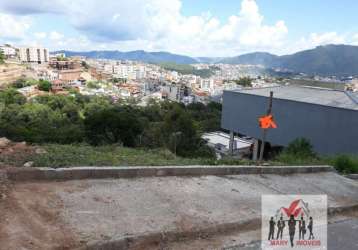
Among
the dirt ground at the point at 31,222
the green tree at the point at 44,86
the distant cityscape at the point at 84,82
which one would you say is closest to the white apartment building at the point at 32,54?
the distant cityscape at the point at 84,82

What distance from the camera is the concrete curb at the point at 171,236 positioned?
9.29 ft

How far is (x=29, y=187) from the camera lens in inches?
149

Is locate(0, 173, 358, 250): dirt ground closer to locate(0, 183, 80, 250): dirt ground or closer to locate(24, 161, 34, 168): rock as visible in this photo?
locate(0, 183, 80, 250): dirt ground

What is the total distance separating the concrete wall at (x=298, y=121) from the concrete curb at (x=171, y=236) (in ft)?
55.9

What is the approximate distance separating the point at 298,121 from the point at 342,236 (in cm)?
1851

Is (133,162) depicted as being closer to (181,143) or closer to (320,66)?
(181,143)

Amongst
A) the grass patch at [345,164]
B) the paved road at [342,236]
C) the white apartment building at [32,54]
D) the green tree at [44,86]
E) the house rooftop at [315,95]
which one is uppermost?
the white apartment building at [32,54]

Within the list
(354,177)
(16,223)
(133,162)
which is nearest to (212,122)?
(354,177)

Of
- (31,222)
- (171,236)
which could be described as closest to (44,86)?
(31,222)

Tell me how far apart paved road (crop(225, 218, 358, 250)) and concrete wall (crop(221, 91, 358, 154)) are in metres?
15.7

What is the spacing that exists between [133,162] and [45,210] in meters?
2.54

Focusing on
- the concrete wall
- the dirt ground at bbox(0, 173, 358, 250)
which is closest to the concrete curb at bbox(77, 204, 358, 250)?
the dirt ground at bbox(0, 173, 358, 250)

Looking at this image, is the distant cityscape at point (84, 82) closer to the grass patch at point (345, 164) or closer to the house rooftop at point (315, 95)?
the house rooftop at point (315, 95)

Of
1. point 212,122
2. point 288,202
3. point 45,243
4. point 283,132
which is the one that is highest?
point 45,243
